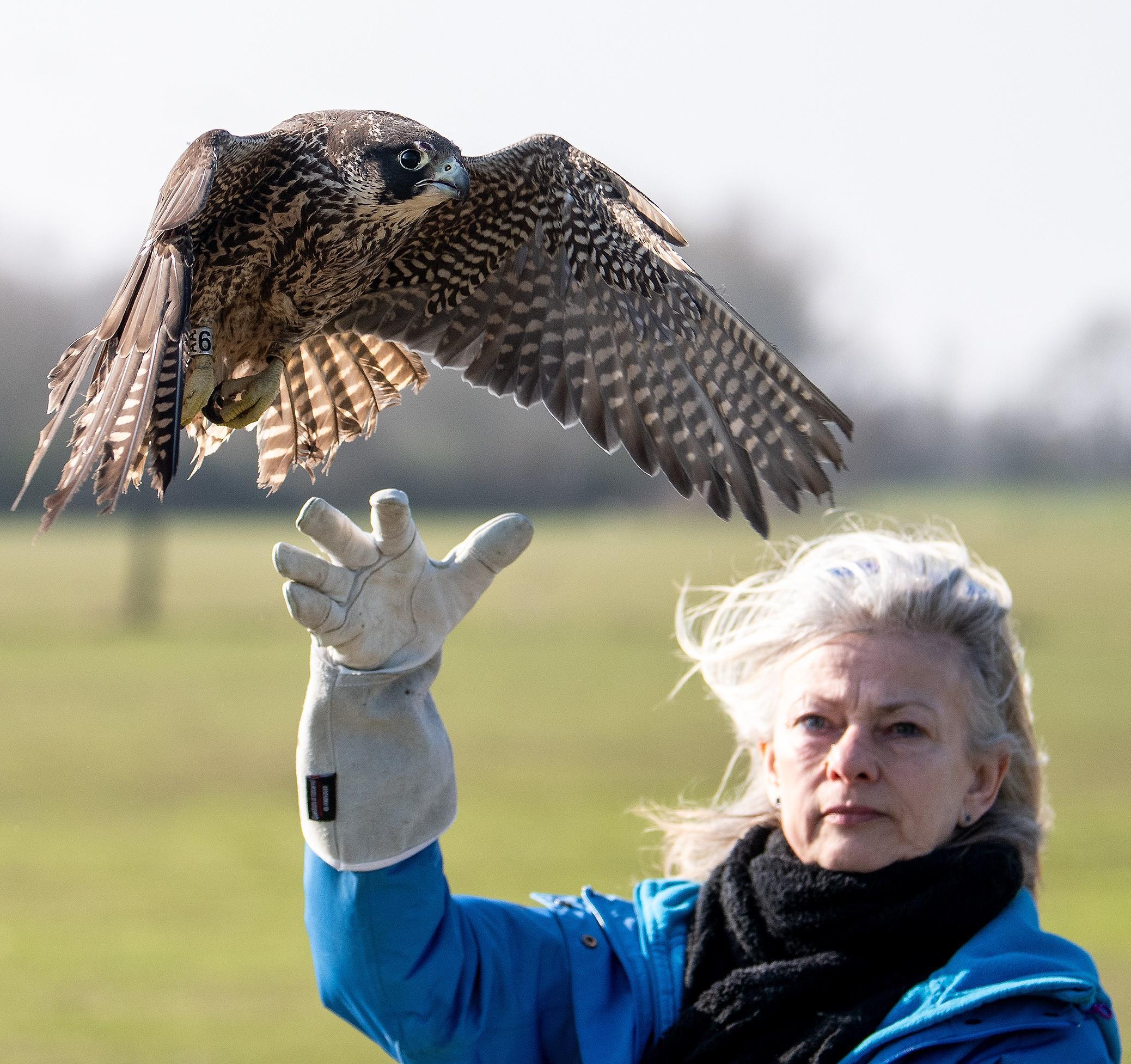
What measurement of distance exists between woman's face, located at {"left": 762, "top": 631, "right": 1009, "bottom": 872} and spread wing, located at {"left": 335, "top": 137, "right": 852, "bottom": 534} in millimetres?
754

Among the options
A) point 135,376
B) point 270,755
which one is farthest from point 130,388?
point 270,755

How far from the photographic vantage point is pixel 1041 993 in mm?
1843

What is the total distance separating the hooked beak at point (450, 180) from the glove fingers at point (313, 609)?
3.44 feet

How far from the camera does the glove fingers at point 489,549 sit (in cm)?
207

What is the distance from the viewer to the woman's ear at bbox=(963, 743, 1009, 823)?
2156mm

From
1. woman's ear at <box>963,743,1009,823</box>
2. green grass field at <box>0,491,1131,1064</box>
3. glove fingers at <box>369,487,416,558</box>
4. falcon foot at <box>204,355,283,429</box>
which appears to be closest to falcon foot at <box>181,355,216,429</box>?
falcon foot at <box>204,355,283,429</box>

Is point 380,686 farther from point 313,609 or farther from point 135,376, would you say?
point 135,376

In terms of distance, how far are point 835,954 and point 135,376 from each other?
125 cm

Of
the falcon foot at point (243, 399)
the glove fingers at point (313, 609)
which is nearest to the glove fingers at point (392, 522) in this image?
the glove fingers at point (313, 609)

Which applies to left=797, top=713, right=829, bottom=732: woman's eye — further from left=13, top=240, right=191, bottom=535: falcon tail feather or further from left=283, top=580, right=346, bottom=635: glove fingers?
left=13, top=240, right=191, bottom=535: falcon tail feather

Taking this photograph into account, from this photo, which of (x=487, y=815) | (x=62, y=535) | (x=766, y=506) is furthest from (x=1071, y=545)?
(x=766, y=506)

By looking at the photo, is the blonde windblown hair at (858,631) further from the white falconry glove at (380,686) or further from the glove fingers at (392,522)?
the glove fingers at (392,522)

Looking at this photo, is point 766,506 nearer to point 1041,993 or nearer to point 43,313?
point 1041,993

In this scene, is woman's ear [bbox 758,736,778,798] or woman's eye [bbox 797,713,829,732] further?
woman's ear [bbox 758,736,778,798]
